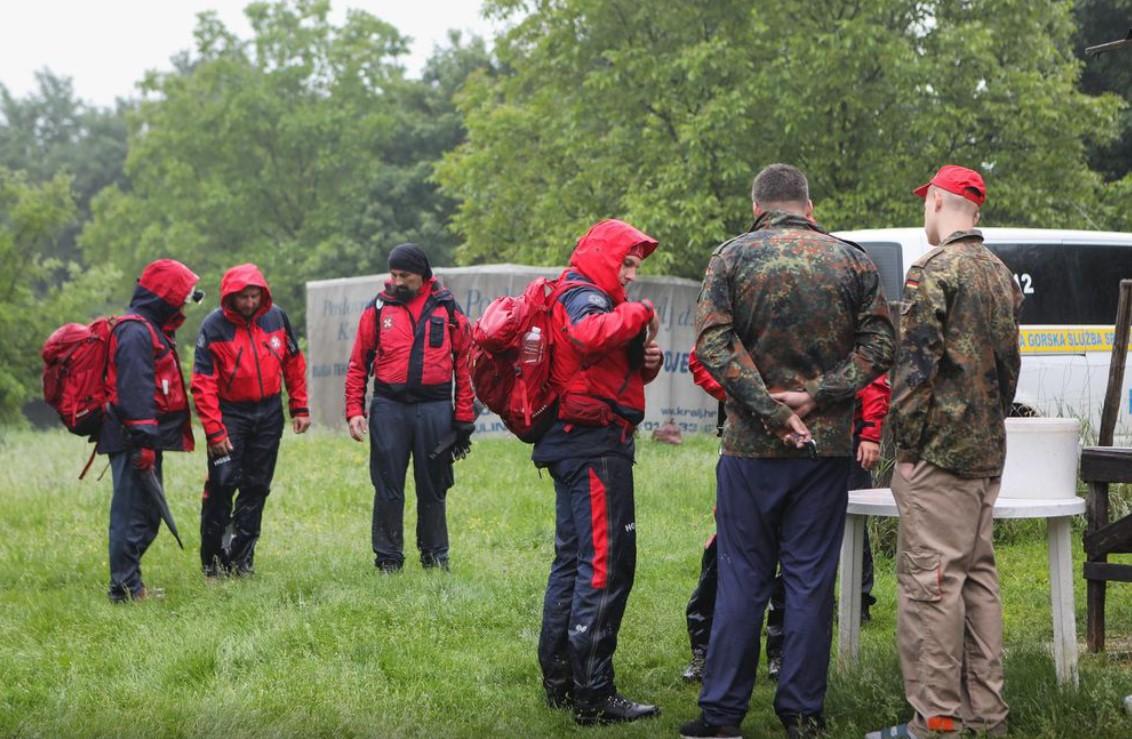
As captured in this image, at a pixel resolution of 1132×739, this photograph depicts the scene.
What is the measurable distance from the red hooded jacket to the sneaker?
4611mm

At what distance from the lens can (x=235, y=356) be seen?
793 centimetres

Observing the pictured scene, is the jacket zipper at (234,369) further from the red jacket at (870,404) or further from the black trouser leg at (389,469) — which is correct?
the red jacket at (870,404)

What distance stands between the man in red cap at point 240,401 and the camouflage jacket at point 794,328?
159 inches

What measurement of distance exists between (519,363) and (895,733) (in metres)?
1.96

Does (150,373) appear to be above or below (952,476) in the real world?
above

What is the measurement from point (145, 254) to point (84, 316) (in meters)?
7.66

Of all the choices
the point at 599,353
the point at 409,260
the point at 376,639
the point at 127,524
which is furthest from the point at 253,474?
the point at 599,353

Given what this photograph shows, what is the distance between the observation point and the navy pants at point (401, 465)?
7.98m

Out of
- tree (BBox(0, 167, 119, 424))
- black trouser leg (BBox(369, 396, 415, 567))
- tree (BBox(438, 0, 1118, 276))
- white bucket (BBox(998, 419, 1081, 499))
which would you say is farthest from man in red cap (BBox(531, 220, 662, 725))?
tree (BBox(0, 167, 119, 424))

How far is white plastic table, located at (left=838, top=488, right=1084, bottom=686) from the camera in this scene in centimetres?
473

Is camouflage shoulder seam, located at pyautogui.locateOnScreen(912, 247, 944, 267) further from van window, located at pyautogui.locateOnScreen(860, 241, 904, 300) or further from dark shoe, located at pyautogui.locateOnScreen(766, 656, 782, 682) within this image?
van window, located at pyautogui.locateOnScreen(860, 241, 904, 300)

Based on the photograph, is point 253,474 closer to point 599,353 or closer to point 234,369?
point 234,369

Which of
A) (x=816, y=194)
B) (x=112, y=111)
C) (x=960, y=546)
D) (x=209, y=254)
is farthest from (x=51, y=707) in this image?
(x=112, y=111)

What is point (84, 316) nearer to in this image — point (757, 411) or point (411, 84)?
point (411, 84)
